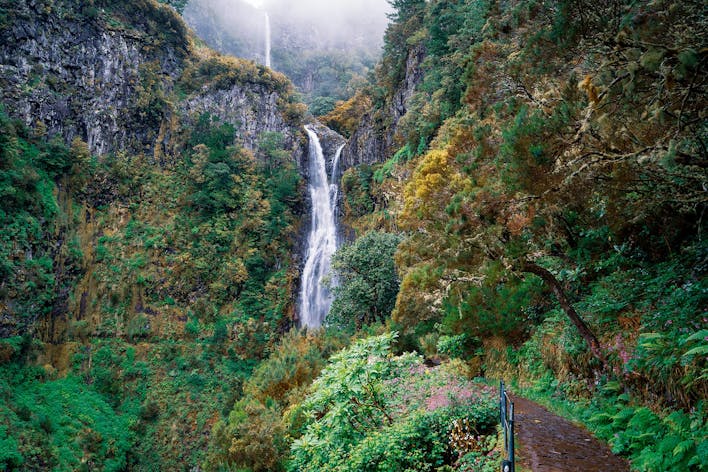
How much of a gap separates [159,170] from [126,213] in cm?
407

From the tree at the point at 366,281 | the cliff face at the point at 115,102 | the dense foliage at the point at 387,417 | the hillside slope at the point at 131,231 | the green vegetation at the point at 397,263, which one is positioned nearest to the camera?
the green vegetation at the point at 397,263

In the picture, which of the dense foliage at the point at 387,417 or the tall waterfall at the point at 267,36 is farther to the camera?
the tall waterfall at the point at 267,36

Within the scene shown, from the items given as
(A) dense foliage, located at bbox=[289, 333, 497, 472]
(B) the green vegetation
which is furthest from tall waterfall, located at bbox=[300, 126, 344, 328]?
(A) dense foliage, located at bbox=[289, 333, 497, 472]

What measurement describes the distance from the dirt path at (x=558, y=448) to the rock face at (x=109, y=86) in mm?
29237

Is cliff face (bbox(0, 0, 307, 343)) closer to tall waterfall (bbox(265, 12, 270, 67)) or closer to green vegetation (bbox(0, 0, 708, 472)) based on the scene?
green vegetation (bbox(0, 0, 708, 472))

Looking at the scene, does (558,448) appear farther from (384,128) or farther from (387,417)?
(384,128)

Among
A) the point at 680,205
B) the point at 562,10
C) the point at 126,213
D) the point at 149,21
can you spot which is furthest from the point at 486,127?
the point at 149,21

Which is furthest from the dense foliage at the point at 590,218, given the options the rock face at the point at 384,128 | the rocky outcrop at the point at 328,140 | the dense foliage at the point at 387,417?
the rocky outcrop at the point at 328,140

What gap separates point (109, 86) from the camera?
27469mm

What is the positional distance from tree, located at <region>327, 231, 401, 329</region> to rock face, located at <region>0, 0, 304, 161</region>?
18284 millimetres

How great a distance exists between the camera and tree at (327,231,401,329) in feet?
53.5

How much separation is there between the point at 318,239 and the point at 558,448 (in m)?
24.6

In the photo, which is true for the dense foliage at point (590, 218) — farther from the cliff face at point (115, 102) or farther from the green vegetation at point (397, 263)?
the cliff face at point (115, 102)

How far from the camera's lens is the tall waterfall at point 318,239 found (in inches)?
990
